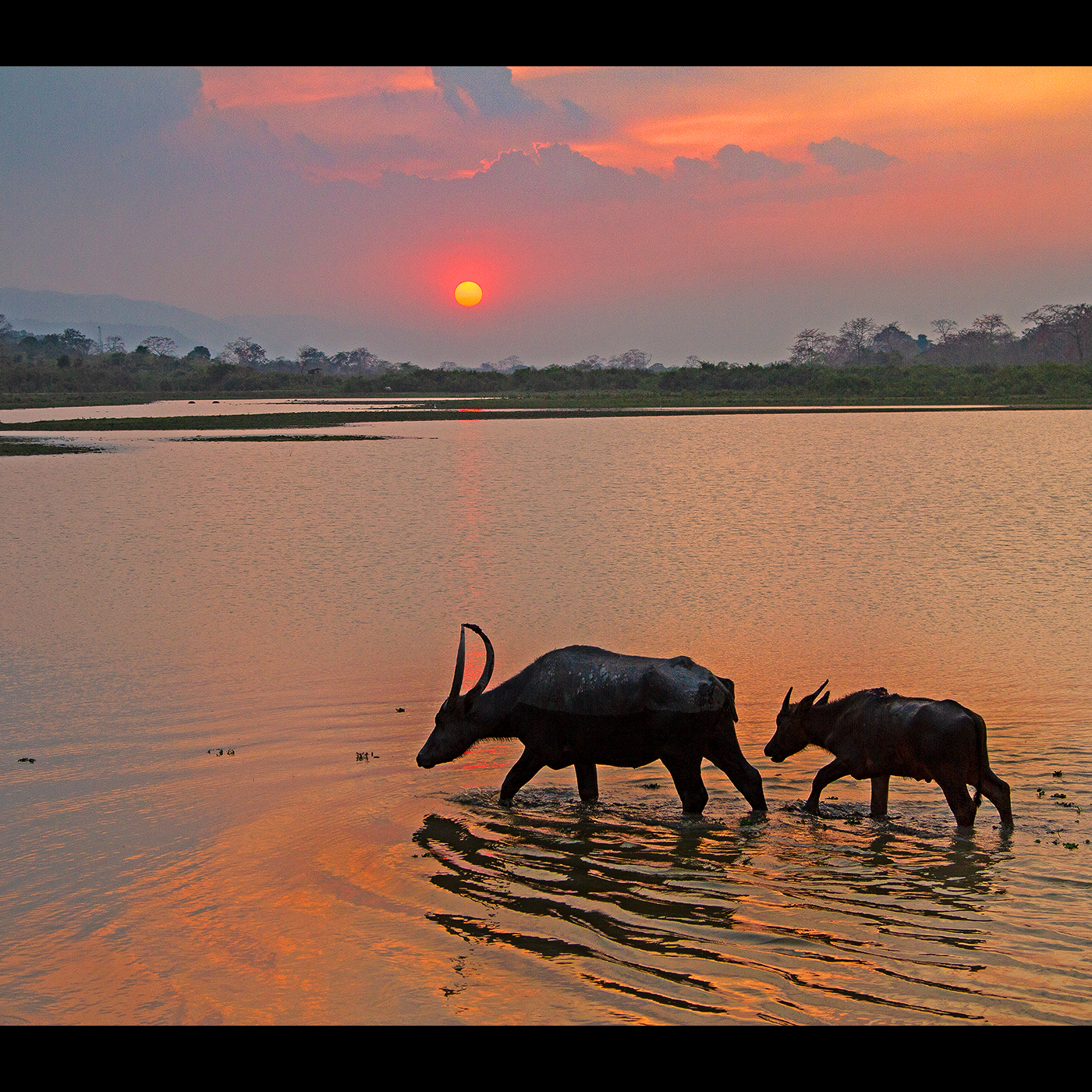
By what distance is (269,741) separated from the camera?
11.1m

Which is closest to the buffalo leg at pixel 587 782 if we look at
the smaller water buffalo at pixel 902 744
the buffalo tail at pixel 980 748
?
the smaller water buffalo at pixel 902 744

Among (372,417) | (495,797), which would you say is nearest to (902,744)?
(495,797)

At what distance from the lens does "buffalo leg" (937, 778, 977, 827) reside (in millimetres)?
8031

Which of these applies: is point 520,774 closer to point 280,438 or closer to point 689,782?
point 689,782

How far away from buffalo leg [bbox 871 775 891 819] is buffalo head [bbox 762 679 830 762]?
0.76m

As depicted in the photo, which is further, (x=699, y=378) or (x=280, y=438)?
(x=699, y=378)

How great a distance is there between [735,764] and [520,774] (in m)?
1.73

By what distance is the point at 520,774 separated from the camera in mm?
9203

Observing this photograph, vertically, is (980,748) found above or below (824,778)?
above

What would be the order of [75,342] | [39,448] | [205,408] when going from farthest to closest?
[75,342] → [205,408] → [39,448]

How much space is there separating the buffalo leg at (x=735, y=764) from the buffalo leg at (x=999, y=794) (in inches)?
63.6

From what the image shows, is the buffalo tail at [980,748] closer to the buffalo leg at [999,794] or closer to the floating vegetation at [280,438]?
the buffalo leg at [999,794]

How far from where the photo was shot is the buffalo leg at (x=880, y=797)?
855cm
